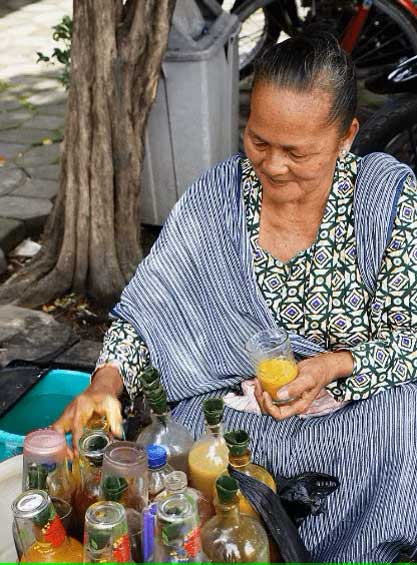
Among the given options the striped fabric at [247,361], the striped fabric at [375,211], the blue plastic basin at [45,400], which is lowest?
the blue plastic basin at [45,400]

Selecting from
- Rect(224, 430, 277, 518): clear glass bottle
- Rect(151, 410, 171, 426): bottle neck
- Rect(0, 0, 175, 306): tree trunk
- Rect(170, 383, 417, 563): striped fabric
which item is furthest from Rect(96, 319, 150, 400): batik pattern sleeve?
Rect(0, 0, 175, 306): tree trunk

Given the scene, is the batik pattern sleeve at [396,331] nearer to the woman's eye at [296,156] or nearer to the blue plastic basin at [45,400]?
the woman's eye at [296,156]

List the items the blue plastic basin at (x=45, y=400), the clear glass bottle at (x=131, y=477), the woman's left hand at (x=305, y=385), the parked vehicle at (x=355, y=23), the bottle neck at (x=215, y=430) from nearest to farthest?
the clear glass bottle at (x=131, y=477) < the bottle neck at (x=215, y=430) < the woman's left hand at (x=305, y=385) < the blue plastic basin at (x=45, y=400) < the parked vehicle at (x=355, y=23)

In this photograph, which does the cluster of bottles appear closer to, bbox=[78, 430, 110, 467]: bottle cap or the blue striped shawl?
bbox=[78, 430, 110, 467]: bottle cap

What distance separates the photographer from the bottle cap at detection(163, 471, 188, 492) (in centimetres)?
170

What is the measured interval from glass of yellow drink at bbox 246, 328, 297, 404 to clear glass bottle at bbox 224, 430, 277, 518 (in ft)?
0.71

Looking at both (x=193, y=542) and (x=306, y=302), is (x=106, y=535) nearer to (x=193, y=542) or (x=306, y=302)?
(x=193, y=542)

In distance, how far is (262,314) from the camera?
235cm

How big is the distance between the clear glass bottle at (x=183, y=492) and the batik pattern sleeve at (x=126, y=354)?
0.47 m

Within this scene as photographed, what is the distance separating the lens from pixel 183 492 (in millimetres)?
1670

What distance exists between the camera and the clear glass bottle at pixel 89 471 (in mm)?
1883

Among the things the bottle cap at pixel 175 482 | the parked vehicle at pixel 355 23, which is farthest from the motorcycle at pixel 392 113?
the bottle cap at pixel 175 482

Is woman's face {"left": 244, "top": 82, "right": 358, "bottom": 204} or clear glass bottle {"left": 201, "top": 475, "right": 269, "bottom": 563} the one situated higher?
woman's face {"left": 244, "top": 82, "right": 358, "bottom": 204}

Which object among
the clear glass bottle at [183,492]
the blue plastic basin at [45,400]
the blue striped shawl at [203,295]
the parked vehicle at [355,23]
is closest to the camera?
the clear glass bottle at [183,492]
